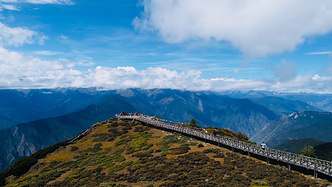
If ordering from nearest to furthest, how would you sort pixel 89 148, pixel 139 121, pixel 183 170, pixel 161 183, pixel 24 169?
pixel 161 183 < pixel 183 170 < pixel 24 169 < pixel 89 148 < pixel 139 121

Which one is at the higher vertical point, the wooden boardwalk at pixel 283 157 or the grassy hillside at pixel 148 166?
the wooden boardwalk at pixel 283 157

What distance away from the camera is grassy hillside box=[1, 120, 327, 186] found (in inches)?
1136

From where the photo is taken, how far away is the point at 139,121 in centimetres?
8756

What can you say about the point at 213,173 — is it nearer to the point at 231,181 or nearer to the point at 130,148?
the point at 231,181

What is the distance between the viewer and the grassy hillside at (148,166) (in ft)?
94.7

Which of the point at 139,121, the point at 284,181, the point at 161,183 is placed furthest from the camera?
the point at 139,121

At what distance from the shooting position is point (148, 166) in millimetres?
37719

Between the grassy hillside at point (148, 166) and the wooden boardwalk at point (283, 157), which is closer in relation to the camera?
the grassy hillside at point (148, 166)

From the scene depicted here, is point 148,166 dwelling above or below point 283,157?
below

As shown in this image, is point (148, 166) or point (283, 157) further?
point (148, 166)

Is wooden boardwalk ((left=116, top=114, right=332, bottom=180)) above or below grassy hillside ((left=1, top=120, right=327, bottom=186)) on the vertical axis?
above

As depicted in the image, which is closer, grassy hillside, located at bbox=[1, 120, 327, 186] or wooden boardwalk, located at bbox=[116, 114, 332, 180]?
grassy hillside, located at bbox=[1, 120, 327, 186]

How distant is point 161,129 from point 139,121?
17490mm

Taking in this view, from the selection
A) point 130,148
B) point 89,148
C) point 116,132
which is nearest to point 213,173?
point 130,148
